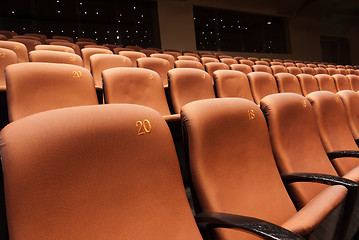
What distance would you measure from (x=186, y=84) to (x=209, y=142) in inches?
16.5

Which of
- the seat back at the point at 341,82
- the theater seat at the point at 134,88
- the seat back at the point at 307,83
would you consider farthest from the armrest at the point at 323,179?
the seat back at the point at 341,82

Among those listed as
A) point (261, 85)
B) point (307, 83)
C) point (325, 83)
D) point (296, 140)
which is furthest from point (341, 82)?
point (296, 140)

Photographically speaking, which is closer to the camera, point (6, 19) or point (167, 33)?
point (6, 19)

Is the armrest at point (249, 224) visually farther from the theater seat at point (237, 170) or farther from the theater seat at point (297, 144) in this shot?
the theater seat at point (297, 144)

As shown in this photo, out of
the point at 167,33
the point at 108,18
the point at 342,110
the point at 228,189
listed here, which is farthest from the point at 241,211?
the point at 108,18

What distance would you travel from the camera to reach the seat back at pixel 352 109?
0.65 metres

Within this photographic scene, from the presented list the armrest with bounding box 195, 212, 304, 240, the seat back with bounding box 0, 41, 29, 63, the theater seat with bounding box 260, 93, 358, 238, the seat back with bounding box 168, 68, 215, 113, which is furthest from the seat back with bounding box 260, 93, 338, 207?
the seat back with bounding box 0, 41, 29, 63

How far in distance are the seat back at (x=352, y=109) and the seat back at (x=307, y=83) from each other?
16.1 inches

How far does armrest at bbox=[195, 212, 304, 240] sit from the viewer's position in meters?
0.20

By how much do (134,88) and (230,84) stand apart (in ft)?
1.04

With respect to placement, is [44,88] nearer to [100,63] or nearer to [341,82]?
[100,63]

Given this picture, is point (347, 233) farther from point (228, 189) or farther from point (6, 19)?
point (6, 19)

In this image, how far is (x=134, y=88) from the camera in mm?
609

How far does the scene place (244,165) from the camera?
12.7 inches
